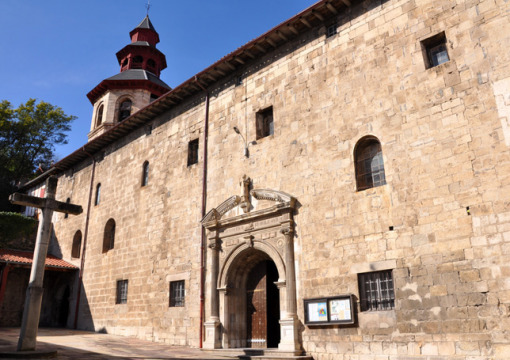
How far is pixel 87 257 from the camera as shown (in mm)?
17719

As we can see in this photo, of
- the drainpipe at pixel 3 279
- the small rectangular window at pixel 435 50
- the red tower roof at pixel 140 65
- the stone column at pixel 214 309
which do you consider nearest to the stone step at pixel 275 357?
the stone column at pixel 214 309

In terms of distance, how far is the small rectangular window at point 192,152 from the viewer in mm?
14203

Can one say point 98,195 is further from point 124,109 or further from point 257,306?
point 257,306

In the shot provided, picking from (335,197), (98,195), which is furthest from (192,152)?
(98,195)

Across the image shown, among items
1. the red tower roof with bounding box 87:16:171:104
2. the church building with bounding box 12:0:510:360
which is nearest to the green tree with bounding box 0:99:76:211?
the red tower roof with bounding box 87:16:171:104

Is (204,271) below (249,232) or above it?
below

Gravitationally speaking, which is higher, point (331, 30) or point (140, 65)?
point (140, 65)

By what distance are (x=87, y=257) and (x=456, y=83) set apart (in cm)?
1582

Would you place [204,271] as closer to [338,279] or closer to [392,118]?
[338,279]

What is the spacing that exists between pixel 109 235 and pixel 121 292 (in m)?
2.89

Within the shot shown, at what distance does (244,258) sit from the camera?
1150 centimetres

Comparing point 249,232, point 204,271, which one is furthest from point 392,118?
point 204,271

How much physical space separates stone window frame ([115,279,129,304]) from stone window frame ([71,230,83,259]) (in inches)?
191

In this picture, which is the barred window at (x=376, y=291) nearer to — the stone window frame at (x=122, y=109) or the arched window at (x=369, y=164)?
the arched window at (x=369, y=164)
